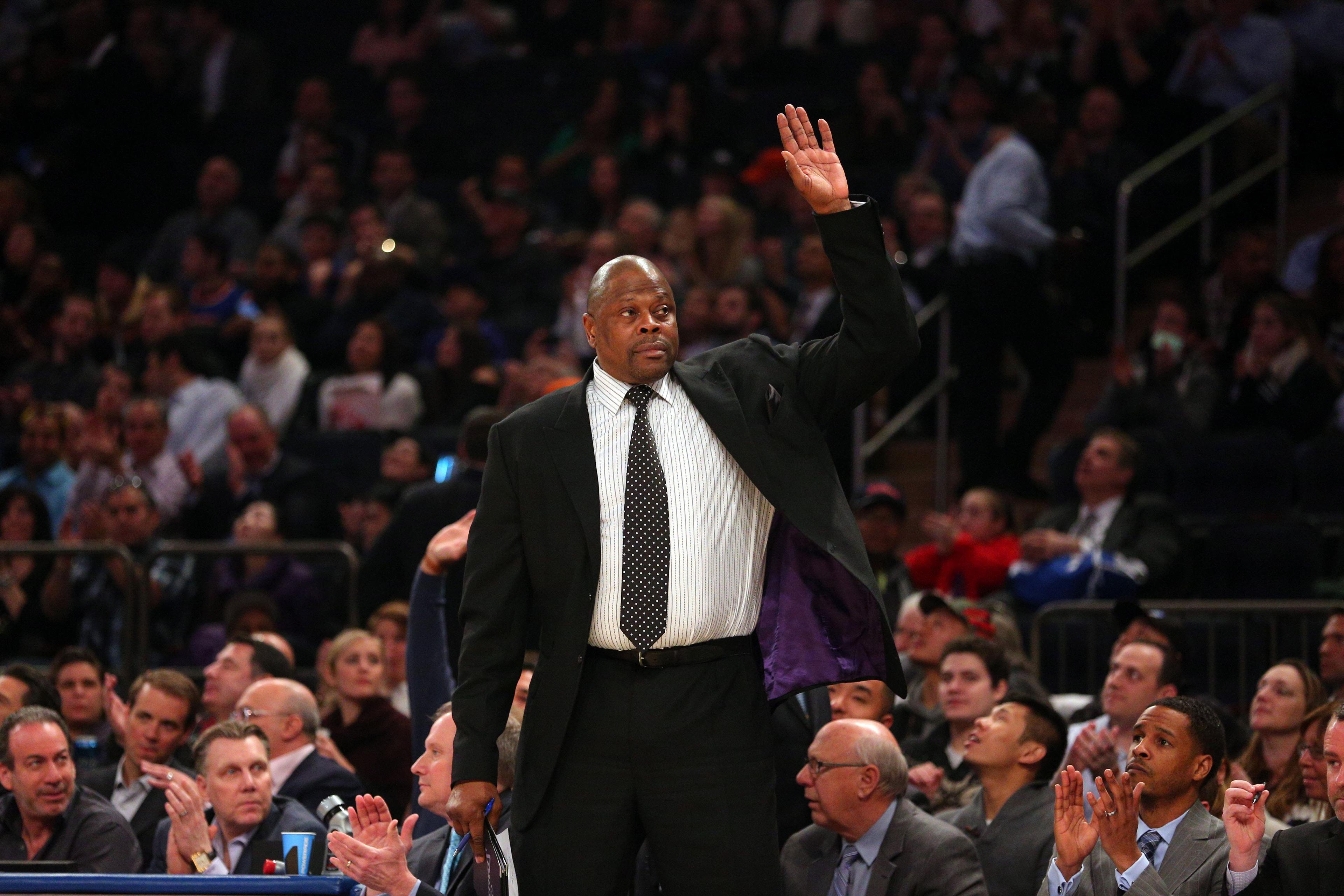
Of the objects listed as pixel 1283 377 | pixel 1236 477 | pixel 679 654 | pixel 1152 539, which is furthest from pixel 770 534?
pixel 1283 377

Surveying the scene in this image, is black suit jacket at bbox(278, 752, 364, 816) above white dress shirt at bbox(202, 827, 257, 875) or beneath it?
above

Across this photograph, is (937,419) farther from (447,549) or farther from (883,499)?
(447,549)

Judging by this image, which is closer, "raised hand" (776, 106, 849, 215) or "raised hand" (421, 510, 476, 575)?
"raised hand" (776, 106, 849, 215)

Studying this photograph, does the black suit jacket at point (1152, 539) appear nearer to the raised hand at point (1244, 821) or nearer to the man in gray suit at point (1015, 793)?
the man in gray suit at point (1015, 793)

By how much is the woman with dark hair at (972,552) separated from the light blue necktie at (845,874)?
9.17 ft

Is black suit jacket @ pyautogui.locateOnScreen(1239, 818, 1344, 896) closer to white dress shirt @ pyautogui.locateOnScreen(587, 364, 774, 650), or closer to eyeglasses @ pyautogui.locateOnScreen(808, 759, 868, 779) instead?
eyeglasses @ pyautogui.locateOnScreen(808, 759, 868, 779)

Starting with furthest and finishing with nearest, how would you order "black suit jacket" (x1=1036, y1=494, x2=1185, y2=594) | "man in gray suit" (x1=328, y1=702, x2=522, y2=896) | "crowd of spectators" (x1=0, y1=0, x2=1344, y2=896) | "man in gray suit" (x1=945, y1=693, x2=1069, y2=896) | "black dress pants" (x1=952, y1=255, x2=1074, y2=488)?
"black dress pants" (x1=952, y1=255, x2=1074, y2=488), "black suit jacket" (x1=1036, y1=494, x2=1185, y2=594), "crowd of spectators" (x1=0, y1=0, x2=1344, y2=896), "man in gray suit" (x1=945, y1=693, x2=1069, y2=896), "man in gray suit" (x1=328, y1=702, x2=522, y2=896)

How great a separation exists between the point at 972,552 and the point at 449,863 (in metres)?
3.54

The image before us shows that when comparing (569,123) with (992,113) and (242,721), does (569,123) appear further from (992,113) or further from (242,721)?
(242,721)

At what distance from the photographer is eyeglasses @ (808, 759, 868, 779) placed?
4480 mm

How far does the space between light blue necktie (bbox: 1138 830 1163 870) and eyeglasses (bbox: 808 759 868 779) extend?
26.6 inches

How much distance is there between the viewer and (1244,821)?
372cm

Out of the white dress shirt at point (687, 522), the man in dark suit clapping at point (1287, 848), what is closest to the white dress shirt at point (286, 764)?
the white dress shirt at point (687, 522)

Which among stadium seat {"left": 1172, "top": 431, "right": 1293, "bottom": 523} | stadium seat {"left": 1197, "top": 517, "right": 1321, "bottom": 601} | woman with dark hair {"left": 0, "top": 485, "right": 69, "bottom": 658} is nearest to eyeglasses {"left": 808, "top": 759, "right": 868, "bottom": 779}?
stadium seat {"left": 1197, "top": 517, "right": 1321, "bottom": 601}
